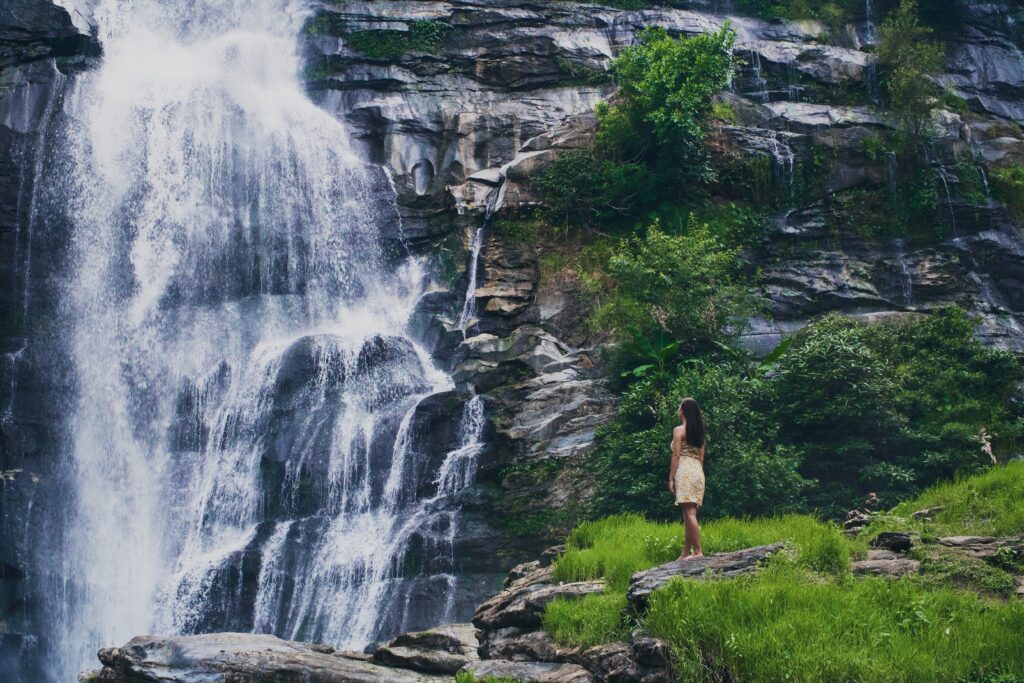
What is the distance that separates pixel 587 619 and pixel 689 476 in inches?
68.5

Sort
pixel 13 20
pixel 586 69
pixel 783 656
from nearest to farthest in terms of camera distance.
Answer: pixel 783 656 → pixel 13 20 → pixel 586 69

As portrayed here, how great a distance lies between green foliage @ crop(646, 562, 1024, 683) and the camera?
7.51 m

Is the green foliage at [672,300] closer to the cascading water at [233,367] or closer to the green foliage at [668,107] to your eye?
the cascading water at [233,367]

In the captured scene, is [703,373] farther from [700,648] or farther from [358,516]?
[700,648]

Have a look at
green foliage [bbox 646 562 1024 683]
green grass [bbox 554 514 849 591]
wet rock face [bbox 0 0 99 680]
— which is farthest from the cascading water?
green foliage [bbox 646 562 1024 683]

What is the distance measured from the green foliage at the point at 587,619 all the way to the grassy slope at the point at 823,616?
0.01 metres

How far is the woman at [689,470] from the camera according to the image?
9.82m

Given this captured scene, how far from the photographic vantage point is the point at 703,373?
18.7 metres

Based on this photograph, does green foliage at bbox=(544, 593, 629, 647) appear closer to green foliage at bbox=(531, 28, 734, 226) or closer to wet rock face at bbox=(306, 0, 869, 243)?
green foliage at bbox=(531, 28, 734, 226)

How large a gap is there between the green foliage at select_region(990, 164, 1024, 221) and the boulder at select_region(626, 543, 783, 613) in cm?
1918

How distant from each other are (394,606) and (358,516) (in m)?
2.27

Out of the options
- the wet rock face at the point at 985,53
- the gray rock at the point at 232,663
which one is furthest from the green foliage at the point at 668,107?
the gray rock at the point at 232,663

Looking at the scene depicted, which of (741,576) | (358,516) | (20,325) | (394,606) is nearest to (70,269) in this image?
(20,325)

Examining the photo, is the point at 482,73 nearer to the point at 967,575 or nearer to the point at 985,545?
the point at 985,545
